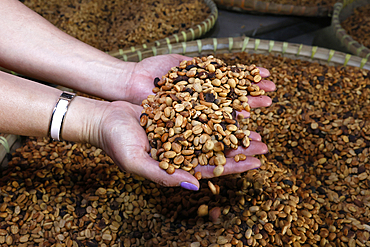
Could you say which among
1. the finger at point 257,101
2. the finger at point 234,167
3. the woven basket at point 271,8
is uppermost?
the woven basket at point 271,8

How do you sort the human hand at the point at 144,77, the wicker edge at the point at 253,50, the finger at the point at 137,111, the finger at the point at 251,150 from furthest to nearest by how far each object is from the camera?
the wicker edge at the point at 253,50
the human hand at the point at 144,77
the finger at the point at 137,111
the finger at the point at 251,150

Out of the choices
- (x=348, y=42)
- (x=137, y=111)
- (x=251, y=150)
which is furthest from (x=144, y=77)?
(x=348, y=42)

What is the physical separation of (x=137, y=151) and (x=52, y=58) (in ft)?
2.25

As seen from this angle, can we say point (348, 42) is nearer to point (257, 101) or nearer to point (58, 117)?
point (257, 101)

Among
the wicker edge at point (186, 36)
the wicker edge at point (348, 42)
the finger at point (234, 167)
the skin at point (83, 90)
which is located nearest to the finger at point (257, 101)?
the skin at point (83, 90)

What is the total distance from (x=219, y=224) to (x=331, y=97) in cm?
115

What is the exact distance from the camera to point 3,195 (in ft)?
4.19

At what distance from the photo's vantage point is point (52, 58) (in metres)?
1.26

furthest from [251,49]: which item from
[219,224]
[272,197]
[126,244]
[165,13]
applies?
[126,244]

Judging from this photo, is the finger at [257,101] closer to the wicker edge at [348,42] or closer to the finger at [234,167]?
the finger at [234,167]

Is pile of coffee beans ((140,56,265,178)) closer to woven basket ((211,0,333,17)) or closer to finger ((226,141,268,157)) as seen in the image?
finger ((226,141,268,157))

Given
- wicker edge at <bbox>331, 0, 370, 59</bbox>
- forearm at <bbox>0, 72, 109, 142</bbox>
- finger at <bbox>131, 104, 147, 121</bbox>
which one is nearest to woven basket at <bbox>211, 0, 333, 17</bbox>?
wicker edge at <bbox>331, 0, 370, 59</bbox>

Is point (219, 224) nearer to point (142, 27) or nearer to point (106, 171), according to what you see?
point (106, 171)

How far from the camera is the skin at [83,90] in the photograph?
956 mm
